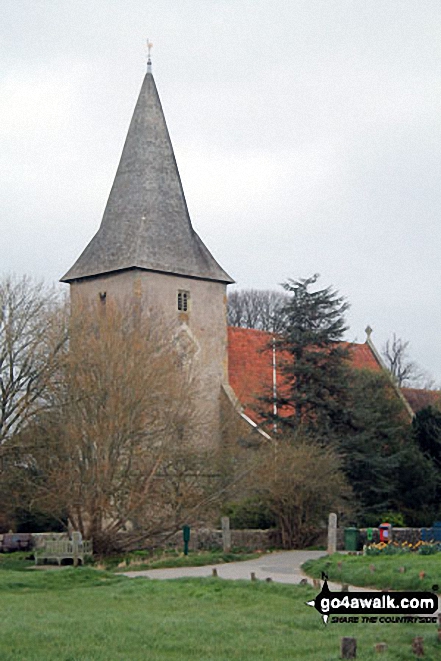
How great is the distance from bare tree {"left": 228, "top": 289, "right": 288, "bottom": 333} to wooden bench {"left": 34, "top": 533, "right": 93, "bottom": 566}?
41.6m

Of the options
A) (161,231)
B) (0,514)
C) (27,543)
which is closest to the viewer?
(0,514)

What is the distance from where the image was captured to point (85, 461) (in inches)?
1190

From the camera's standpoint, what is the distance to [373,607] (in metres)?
14.2

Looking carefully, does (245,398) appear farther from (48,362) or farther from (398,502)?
(48,362)

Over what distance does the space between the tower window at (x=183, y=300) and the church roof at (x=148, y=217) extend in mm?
841

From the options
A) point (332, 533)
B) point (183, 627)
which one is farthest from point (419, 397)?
point (183, 627)

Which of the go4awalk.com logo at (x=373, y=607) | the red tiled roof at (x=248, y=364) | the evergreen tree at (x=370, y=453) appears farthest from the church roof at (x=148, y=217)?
the go4awalk.com logo at (x=373, y=607)

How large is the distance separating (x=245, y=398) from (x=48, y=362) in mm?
14494

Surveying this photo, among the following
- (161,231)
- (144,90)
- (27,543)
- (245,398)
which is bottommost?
(27,543)

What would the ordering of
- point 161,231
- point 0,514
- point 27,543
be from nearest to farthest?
point 0,514 → point 27,543 → point 161,231

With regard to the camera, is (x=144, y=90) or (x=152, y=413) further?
(x=144, y=90)

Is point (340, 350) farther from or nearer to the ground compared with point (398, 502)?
farther from the ground

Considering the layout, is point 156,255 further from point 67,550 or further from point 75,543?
point 75,543

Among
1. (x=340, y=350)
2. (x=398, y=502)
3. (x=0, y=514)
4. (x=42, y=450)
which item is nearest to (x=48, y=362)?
(x=42, y=450)
